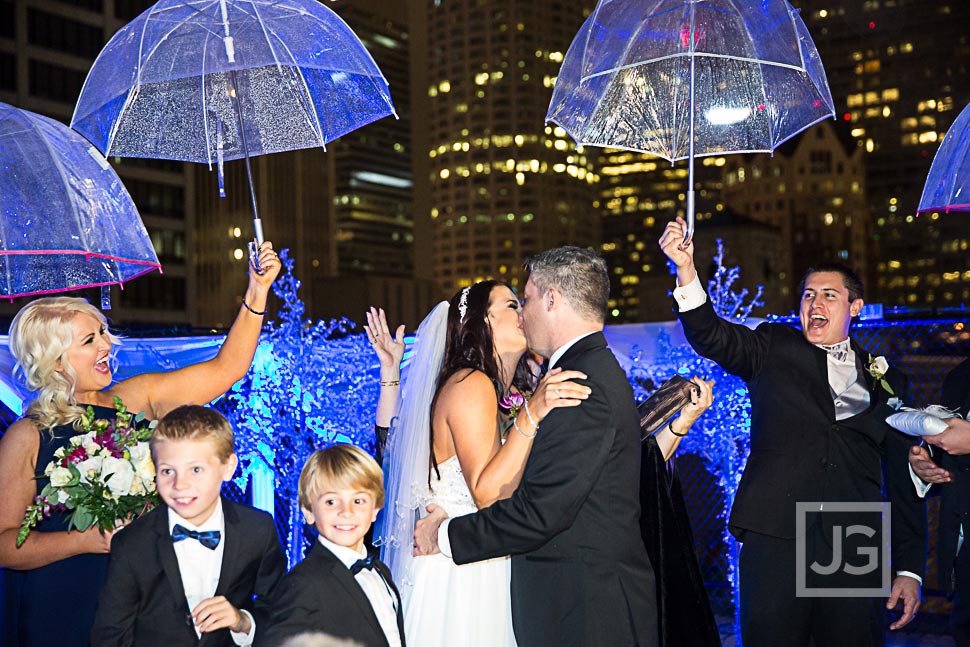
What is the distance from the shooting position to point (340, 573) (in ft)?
10.1

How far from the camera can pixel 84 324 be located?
3.58 meters

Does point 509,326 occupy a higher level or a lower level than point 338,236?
lower

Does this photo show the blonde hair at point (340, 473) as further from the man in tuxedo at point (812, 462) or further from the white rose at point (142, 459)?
the man in tuxedo at point (812, 462)

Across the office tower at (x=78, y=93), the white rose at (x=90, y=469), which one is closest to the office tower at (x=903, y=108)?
the office tower at (x=78, y=93)

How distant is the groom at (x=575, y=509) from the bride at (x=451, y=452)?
585 millimetres

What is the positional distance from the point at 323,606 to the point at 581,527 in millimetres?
830

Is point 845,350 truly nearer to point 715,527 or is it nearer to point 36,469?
point 36,469

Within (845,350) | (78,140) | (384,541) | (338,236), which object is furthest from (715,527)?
(338,236)

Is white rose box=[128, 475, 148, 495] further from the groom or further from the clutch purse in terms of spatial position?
the clutch purse

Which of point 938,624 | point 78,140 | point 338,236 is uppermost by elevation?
point 338,236

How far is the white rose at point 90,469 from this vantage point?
10.6 ft

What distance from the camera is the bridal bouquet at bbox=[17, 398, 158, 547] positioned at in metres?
3.22

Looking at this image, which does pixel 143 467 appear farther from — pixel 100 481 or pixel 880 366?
pixel 880 366

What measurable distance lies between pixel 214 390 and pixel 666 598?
201 cm
